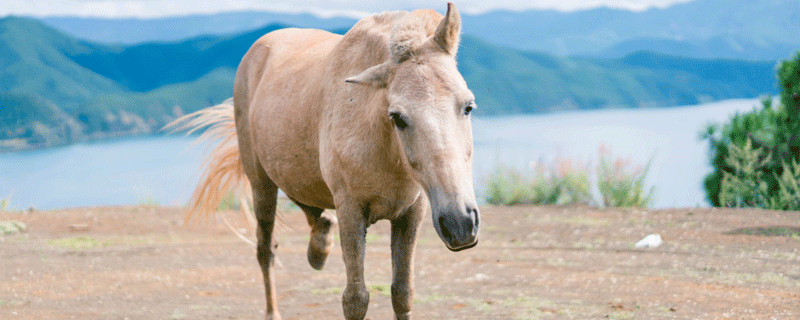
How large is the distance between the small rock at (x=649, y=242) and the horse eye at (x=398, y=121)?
5.50m

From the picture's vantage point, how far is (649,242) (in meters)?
7.26

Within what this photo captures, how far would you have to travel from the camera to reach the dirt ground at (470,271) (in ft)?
16.2

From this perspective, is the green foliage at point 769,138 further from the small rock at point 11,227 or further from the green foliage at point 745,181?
the small rock at point 11,227

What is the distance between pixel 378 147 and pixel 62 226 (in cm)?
819

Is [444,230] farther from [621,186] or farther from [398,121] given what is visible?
[621,186]

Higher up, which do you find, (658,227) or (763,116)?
(763,116)

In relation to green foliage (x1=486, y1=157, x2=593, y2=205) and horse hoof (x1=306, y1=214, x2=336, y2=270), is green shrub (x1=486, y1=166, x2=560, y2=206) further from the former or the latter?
horse hoof (x1=306, y1=214, x2=336, y2=270)

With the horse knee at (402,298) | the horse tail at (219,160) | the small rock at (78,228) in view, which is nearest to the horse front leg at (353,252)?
the horse knee at (402,298)

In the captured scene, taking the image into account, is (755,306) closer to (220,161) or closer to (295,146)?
(295,146)

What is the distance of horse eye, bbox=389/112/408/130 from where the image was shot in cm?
254

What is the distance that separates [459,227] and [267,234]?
2.58 meters

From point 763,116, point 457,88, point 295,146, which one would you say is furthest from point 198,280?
point 763,116

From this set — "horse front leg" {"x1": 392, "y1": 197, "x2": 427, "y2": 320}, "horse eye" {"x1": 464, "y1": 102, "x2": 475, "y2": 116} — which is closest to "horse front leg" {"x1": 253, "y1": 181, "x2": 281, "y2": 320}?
"horse front leg" {"x1": 392, "y1": 197, "x2": 427, "y2": 320}

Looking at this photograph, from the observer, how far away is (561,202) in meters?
11.1
